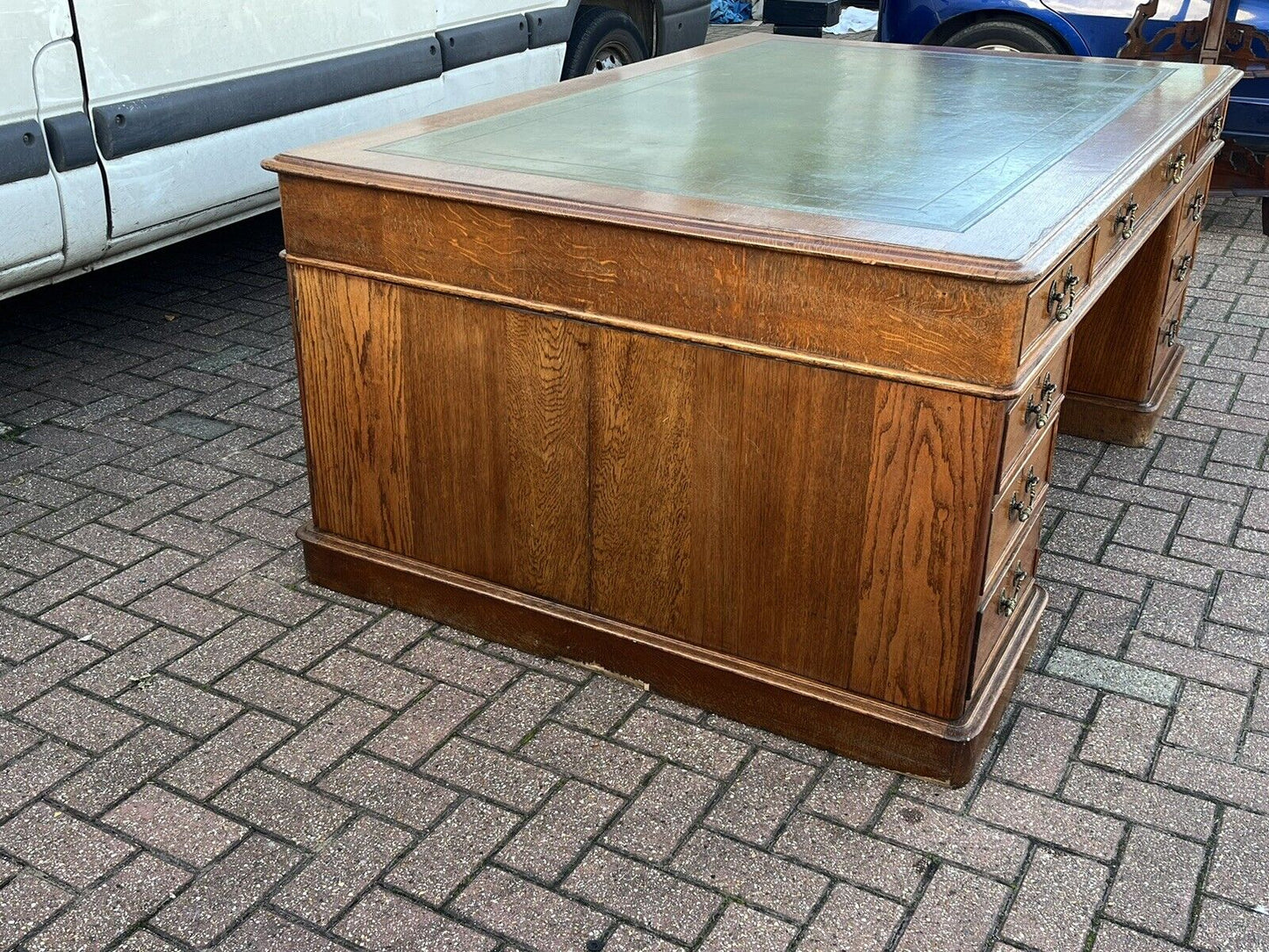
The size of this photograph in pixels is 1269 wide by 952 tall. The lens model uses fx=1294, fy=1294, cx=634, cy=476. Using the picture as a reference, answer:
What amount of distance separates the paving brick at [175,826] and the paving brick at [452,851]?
0.35m

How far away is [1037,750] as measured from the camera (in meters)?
2.81

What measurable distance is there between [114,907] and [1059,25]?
6.12m

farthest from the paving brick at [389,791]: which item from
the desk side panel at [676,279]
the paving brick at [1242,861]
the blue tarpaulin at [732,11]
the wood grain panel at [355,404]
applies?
the blue tarpaulin at [732,11]

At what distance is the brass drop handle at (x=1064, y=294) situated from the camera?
250 cm

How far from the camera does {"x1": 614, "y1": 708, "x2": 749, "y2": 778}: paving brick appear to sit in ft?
9.02

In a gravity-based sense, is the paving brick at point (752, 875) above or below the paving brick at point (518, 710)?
below

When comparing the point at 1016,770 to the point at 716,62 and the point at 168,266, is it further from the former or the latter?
the point at 168,266

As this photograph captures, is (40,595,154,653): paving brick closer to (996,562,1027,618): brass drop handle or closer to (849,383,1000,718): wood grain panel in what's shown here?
(849,383,1000,718): wood grain panel

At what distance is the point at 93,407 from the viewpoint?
4344 mm

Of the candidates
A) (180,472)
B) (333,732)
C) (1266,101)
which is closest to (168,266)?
(180,472)

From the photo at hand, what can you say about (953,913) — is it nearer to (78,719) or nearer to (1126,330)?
(78,719)

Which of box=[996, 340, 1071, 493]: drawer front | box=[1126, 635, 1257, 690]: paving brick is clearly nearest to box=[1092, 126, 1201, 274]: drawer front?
box=[996, 340, 1071, 493]: drawer front

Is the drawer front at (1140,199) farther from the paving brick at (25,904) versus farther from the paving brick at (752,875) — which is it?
the paving brick at (25,904)

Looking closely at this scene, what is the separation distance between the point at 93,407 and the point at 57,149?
0.85 meters
